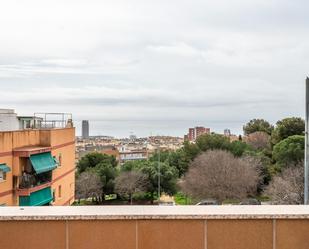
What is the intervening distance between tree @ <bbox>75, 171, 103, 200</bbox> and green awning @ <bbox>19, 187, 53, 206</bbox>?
793 centimetres

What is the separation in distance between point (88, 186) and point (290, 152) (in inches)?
451

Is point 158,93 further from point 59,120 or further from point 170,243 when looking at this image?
point 170,243

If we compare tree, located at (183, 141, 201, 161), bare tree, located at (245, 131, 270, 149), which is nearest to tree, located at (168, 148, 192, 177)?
tree, located at (183, 141, 201, 161)

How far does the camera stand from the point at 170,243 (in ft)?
7.88

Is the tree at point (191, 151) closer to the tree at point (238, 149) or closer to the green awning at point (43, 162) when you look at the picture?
the tree at point (238, 149)

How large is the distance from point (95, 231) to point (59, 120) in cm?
1977

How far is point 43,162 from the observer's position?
18125 mm

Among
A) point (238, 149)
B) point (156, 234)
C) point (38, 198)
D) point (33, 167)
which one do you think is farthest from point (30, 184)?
point (238, 149)

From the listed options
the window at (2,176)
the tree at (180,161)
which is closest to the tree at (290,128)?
the tree at (180,161)

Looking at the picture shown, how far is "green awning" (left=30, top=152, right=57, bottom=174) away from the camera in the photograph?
56.4 feet

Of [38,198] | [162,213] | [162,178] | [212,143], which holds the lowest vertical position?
[162,178]

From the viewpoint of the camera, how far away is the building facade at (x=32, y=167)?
1591cm

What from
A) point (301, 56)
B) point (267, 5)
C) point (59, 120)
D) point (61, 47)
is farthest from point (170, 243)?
point (59, 120)

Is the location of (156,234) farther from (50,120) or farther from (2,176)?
(50,120)
